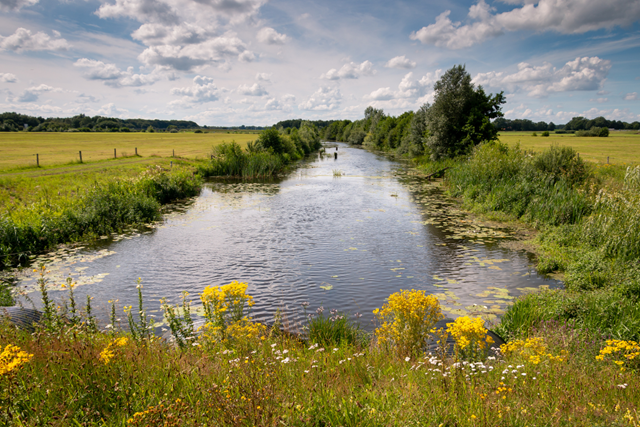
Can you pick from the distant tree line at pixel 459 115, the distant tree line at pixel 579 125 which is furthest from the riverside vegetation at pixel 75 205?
the distant tree line at pixel 579 125

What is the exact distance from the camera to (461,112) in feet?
103

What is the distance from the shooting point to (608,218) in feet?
33.6

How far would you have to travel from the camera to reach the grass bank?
6.74 meters

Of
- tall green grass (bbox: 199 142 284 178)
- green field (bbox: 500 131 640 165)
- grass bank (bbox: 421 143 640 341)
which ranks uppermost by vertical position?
green field (bbox: 500 131 640 165)

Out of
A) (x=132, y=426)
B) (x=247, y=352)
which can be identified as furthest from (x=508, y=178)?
(x=132, y=426)

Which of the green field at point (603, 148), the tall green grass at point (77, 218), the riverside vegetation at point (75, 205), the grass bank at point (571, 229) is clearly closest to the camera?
the grass bank at point (571, 229)

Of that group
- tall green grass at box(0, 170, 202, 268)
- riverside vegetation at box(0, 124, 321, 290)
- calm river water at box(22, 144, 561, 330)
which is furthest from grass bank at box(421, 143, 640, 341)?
tall green grass at box(0, 170, 202, 268)

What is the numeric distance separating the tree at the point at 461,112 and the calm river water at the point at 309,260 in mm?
14897

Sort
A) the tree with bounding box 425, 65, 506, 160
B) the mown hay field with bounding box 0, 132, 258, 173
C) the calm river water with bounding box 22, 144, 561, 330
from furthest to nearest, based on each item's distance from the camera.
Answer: the tree with bounding box 425, 65, 506, 160 < the mown hay field with bounding box 0, 132, 258, 173 < the calm river water with bounding box 22, 144, 561, 330

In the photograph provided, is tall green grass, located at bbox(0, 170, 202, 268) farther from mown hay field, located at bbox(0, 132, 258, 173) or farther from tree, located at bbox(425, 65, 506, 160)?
tree, located at bbox(425, 65, 506, 160)

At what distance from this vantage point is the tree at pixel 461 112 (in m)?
30.4

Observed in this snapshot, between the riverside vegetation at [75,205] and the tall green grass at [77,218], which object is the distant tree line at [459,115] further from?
the tall green grass at [77,218]

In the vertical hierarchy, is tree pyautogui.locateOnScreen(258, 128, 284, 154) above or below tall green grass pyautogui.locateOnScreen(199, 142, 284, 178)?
above

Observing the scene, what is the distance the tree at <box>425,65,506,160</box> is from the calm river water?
14.9 metres
